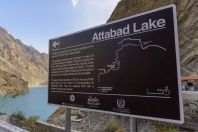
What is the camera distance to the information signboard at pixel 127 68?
317cm

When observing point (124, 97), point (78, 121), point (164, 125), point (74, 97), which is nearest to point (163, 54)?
point (124, 97)

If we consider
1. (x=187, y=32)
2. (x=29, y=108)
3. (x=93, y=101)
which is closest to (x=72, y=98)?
(x=93, y=101)

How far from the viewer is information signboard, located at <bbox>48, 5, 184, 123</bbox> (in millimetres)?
3172

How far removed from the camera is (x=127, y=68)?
3686 mm

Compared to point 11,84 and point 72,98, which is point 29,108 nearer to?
point 72,98

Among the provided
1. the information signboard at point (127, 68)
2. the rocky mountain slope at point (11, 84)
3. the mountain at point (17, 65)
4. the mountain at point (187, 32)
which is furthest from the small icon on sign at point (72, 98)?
the mountain at point (17, 65)

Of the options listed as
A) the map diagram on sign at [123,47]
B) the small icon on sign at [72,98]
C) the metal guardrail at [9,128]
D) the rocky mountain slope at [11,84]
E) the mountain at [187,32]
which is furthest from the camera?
the rocky mountain slope at [11,84]

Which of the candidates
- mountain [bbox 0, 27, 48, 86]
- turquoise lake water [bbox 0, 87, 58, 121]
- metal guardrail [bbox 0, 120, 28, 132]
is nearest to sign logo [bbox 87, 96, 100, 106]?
turquoise lake water [bbox 0, 87, 58, 121]

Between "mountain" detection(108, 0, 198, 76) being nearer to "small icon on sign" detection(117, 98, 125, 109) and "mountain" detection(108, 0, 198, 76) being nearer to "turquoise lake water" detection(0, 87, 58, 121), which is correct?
"turquoise lake water" detection(0, 87, 58, 121)

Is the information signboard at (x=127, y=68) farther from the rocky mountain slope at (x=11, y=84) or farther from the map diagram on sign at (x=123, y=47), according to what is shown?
the rocky mountain slope at (x=11, y=84)

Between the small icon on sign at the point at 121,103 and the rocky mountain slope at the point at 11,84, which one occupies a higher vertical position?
the rocky mountain slope at the point at 11,84

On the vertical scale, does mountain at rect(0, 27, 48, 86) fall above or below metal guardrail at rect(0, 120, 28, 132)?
above

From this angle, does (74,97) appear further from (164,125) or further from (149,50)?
(164,125)

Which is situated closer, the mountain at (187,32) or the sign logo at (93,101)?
the sign logo at (93,101)
